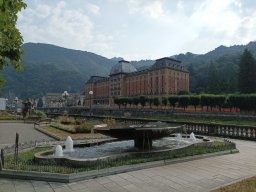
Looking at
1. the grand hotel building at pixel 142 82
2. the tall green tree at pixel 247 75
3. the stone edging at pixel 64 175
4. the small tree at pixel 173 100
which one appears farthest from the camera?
the grand hotel building at pixel 142 82

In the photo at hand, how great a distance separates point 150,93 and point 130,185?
365ft

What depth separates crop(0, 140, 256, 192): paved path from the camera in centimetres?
681

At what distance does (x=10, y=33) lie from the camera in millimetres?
5129

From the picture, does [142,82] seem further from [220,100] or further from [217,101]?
[220,100]

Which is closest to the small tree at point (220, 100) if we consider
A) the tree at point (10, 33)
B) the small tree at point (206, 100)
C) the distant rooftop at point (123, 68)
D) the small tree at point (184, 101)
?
the small tree at point (206, 100)

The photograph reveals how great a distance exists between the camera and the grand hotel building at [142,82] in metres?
111

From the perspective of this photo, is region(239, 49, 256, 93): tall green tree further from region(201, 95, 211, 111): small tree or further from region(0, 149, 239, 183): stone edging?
region(0, 149, 239, 183): stone edging

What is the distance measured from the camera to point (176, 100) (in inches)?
2665

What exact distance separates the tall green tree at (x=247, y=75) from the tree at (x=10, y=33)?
79365mm

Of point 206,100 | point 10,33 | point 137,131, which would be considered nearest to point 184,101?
point 206,100

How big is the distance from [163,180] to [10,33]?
209 inches

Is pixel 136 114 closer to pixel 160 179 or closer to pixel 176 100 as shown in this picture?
pixel 176 100

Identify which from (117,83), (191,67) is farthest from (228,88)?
(117,83)

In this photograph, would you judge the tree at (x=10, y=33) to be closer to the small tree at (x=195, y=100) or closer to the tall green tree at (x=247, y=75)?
the small tree at (x=195, y=100)
